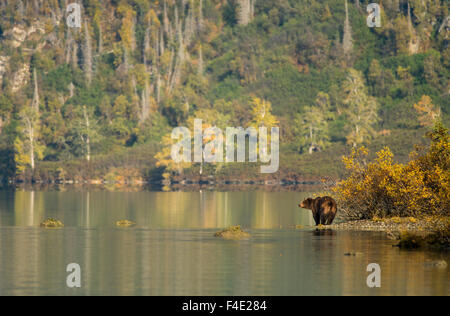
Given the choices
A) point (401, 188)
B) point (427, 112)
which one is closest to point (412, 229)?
point (401, 188)

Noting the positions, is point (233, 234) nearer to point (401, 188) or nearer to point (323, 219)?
point (323, 219)

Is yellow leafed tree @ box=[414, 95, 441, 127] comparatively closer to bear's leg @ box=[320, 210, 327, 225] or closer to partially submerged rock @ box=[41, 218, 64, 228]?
bear's leg @ box=[320, 210, 327, 225]

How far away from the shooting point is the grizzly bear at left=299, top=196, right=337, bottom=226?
38188 mm

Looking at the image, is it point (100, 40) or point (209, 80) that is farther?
point (100, 40)

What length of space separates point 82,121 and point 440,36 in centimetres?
5760

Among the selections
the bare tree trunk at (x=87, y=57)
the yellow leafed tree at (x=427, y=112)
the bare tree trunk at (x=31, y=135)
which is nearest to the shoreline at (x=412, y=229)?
the yellow leafed tree at (x=427, y=112)

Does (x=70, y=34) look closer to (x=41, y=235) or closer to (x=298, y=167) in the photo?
(x=298, y=167)

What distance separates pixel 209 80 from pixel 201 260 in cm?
11892

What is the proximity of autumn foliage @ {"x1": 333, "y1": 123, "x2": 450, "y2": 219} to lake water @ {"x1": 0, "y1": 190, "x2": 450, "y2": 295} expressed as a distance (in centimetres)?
269

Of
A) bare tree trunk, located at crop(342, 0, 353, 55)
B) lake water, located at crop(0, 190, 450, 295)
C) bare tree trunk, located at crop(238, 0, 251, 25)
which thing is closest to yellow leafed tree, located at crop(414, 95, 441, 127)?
bare tree trunk, located at crop(342, 0, 353, 55)

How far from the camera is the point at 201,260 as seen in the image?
26.8m

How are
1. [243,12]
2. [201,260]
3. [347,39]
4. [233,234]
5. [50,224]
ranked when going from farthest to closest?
[243,12]
[347,39]
[50,224]
[233,234]
[201,260]

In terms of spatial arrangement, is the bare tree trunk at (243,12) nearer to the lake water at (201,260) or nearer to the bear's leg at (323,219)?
the lake water at (201,260)

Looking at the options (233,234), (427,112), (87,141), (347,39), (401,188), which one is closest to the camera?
(233,234)
